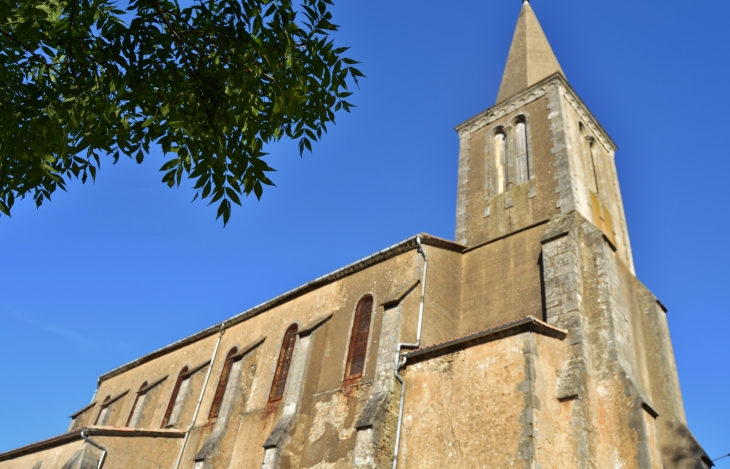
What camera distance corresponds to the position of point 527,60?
22219mm

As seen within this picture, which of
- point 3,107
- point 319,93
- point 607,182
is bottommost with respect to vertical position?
point 3,107

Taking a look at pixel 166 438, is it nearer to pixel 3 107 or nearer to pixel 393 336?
pixel 393 336

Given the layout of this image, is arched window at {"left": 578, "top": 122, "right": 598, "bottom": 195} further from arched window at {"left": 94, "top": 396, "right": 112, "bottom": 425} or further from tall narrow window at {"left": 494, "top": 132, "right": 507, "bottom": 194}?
arched window at {"left": 94, "top": 396, "right": 112, "bottom": 425}

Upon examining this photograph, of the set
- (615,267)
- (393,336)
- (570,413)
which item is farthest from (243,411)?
(615,267)

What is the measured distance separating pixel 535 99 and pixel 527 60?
3.70 m

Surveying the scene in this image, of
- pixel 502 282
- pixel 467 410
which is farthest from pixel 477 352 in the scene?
pixel 502 282

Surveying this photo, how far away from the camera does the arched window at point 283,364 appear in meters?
17.1

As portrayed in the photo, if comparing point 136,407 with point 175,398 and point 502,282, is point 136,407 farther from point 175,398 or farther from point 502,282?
point 502,282

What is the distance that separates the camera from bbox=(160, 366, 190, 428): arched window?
68.7 ft

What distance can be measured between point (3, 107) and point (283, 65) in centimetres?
242

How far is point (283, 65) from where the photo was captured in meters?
5.34

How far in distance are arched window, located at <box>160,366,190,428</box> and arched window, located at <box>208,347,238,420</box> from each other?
1.79 m

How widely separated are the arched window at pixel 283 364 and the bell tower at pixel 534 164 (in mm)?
6239

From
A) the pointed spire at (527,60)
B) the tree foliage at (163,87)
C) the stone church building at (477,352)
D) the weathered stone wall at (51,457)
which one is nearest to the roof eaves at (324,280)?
the stone church building at (477,352)
